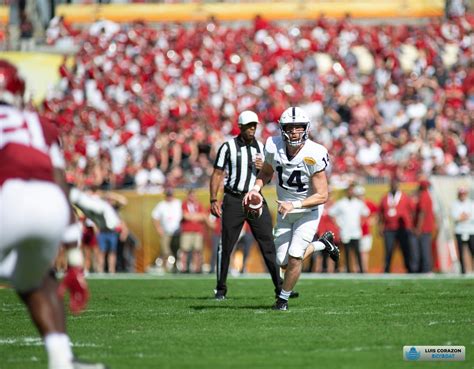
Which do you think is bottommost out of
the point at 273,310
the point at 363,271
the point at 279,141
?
the point at 363,271

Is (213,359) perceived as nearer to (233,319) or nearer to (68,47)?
(233,319)

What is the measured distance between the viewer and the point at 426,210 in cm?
2006

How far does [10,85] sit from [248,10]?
1043 inches

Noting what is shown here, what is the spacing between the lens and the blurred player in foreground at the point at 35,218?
5.85 meters

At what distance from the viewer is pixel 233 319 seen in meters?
9.85

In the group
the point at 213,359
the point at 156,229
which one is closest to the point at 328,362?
the point at 213,359

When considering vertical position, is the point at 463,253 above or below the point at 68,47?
below

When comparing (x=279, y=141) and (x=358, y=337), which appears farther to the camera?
(x=279, y=141)

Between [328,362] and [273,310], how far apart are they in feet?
11.7

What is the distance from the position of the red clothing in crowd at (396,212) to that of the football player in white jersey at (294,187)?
9381 millimetres

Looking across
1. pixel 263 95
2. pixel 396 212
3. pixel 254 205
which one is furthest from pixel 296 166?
pixel 263 95

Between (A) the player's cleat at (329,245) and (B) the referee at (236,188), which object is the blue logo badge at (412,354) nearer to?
(A) the player's cleat at (329,245)

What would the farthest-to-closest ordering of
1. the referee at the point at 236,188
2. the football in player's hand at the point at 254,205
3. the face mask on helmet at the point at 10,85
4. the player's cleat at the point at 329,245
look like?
the referee at the point at 236,188, the player's cleat at the point at 329,245, the football in player's hand at the point at 254,205, the face mask on helmet at the point at 10,85

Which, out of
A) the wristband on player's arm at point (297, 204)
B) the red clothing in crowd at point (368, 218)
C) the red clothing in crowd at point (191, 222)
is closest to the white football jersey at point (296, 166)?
the wristband on player's arm at point (297, 204)
